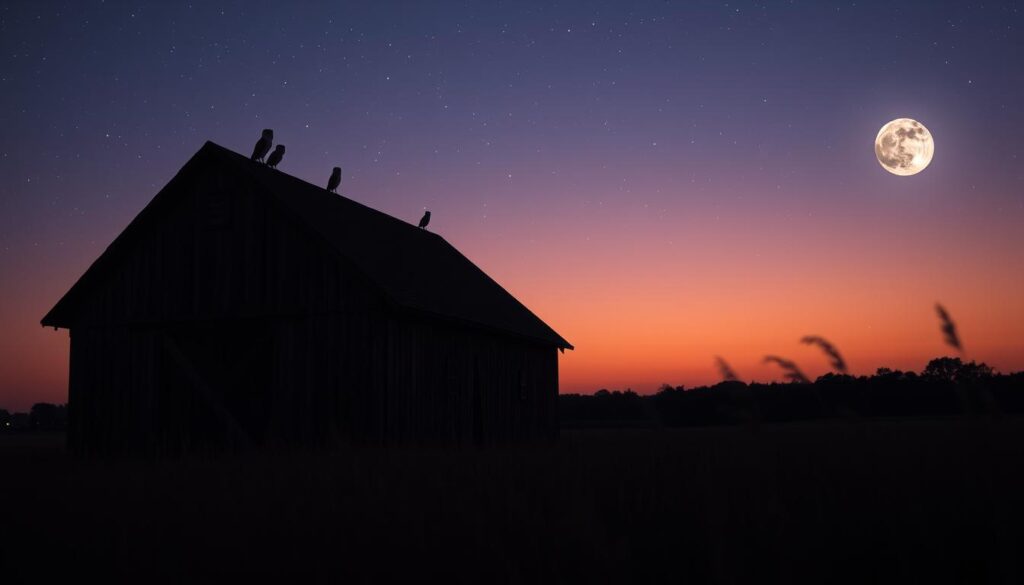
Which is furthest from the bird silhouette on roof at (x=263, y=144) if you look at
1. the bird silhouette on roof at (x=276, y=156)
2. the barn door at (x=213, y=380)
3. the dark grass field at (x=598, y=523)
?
the dark grass field at (x=598, y=523)

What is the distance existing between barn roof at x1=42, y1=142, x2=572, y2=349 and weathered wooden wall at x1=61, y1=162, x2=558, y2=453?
1.15 ft

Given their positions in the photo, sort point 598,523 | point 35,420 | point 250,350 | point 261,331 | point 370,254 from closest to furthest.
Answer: point 598,523
point 250,350
point 261,331
point 370,254
point 35,420

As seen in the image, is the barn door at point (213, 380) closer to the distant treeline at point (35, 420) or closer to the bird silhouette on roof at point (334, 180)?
the bird silhouette on roof at point (334, 180)

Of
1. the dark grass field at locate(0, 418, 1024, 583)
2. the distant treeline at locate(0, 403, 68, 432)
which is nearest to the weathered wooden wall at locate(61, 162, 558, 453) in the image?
the dark grass field at locate(0, 418, 1024, 583)

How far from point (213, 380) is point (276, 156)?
5817mm

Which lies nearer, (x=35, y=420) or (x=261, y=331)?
(x=261, y=331)

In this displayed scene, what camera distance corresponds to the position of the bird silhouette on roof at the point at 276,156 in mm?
20047

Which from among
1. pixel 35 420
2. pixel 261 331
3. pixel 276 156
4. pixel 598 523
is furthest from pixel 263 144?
pixel 35 420

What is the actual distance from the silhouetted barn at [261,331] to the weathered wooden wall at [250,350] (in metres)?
0.03

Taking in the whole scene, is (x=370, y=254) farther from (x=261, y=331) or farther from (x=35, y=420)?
(x=35, y=420)

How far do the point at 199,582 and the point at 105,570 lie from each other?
0.96 m

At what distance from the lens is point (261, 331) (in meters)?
18.8

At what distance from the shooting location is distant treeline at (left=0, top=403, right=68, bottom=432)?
8194cm

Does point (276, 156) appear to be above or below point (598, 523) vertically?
above
